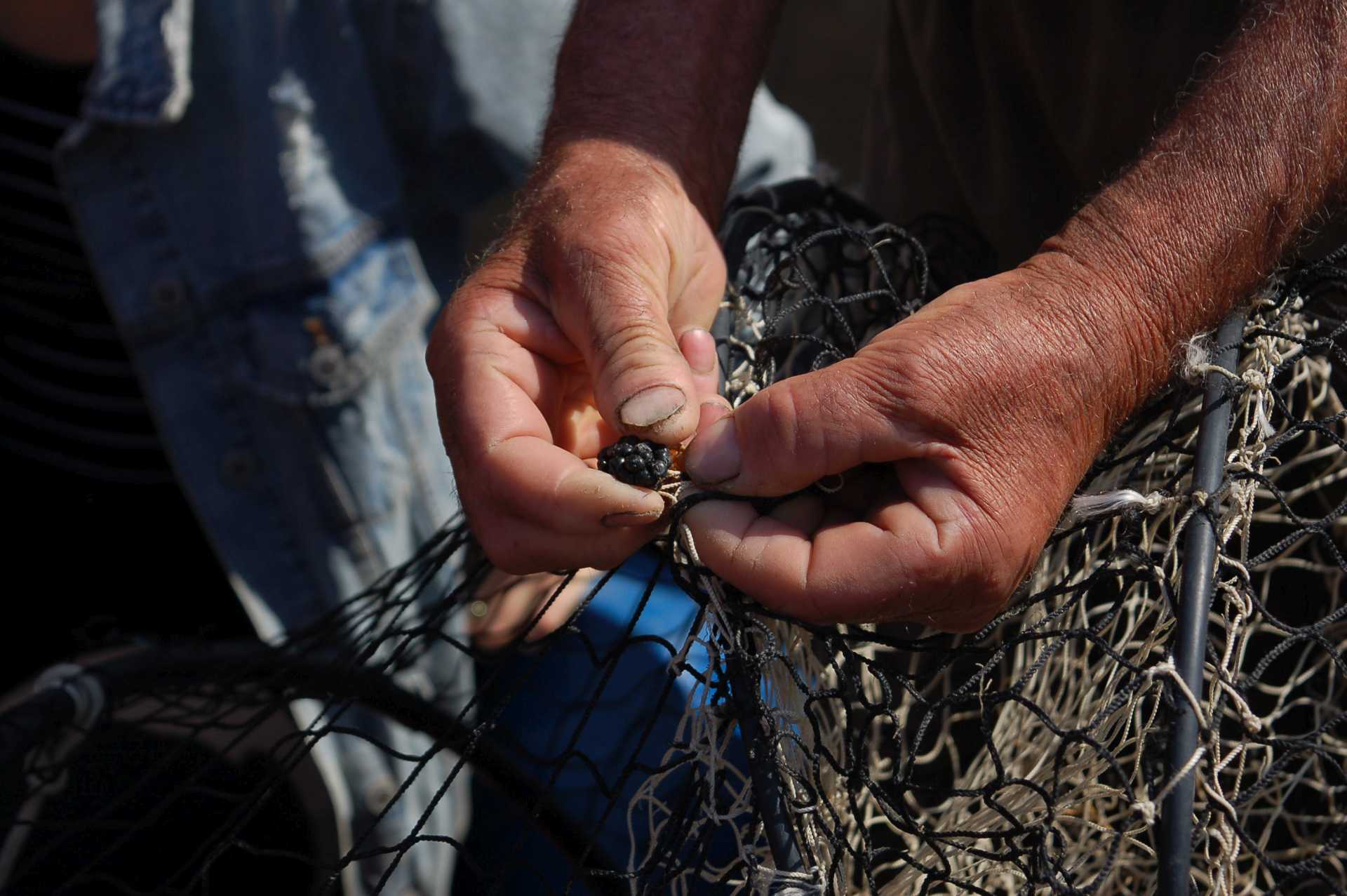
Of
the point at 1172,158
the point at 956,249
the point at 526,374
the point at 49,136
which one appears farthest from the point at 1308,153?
the point at 49,136

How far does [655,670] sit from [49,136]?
1304mm

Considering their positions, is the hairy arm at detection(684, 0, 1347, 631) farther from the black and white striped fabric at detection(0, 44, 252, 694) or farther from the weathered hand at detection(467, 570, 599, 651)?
the black and white striped fabric at detection(0, 44, 252, 694)

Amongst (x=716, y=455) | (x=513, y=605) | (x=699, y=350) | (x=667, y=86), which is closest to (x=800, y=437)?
(x=716, y=455)

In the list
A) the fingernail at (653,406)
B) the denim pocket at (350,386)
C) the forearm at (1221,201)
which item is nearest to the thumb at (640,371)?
the fingernail at (653,406)

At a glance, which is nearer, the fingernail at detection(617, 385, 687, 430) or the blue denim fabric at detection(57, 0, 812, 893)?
the fingernail at detection(617, 385, 687, 430)

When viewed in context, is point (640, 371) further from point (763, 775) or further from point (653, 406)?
point (763, 775)

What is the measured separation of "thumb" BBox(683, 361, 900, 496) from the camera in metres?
0.78

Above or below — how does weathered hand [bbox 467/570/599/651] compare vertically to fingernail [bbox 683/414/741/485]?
below

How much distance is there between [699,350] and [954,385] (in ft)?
0.85

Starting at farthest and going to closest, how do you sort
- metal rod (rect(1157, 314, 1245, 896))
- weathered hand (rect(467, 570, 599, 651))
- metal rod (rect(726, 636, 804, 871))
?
weathered hand (rect(467, 570, 599, 651)) < metal rod (rect(726, 636, 804, 871)) < metal rod (rect(1157, 314, 1245, 896))

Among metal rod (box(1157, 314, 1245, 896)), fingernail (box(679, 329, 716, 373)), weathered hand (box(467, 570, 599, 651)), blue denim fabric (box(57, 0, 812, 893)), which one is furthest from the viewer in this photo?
blue denim fabric (box(57, 0, 812, 893))

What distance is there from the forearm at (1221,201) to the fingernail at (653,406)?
300 millimetres

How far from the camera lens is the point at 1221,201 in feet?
2.73

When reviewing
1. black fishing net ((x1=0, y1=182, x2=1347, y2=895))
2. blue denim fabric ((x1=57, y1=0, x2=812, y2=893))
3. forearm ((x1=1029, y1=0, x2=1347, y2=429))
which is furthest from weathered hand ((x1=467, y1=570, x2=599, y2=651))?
forearm ((x1=1029, y1=0, x2=1347, y2=429))
